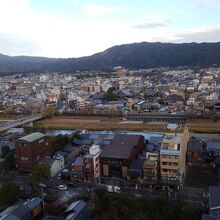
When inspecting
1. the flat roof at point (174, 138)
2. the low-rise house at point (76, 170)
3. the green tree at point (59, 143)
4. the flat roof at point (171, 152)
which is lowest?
the low-rise house at point (76, 170)

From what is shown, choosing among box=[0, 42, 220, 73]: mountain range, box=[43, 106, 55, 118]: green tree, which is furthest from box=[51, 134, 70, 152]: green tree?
box=[0, 42, 220, 73]: mountain range

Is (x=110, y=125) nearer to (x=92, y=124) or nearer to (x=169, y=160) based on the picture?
(x=92, y=124)

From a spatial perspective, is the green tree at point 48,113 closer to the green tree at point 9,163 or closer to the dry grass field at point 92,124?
the dry grass field at point 92,124

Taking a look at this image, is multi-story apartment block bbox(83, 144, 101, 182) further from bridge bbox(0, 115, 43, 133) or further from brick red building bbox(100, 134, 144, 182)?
bridge bbox(0, 115, 43, 133)

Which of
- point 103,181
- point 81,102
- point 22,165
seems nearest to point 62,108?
point 81,102

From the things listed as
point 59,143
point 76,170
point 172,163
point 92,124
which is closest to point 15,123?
point 92,124

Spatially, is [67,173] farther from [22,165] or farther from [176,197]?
[176,197]

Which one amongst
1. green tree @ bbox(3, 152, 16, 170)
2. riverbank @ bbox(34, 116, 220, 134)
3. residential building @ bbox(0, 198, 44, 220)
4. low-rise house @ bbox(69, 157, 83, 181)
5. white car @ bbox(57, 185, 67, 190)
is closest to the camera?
residential building @ bbox(0, 198, 44, 220)

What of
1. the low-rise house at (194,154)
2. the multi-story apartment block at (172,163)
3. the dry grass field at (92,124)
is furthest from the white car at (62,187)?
the dry grass field at (92,124)
